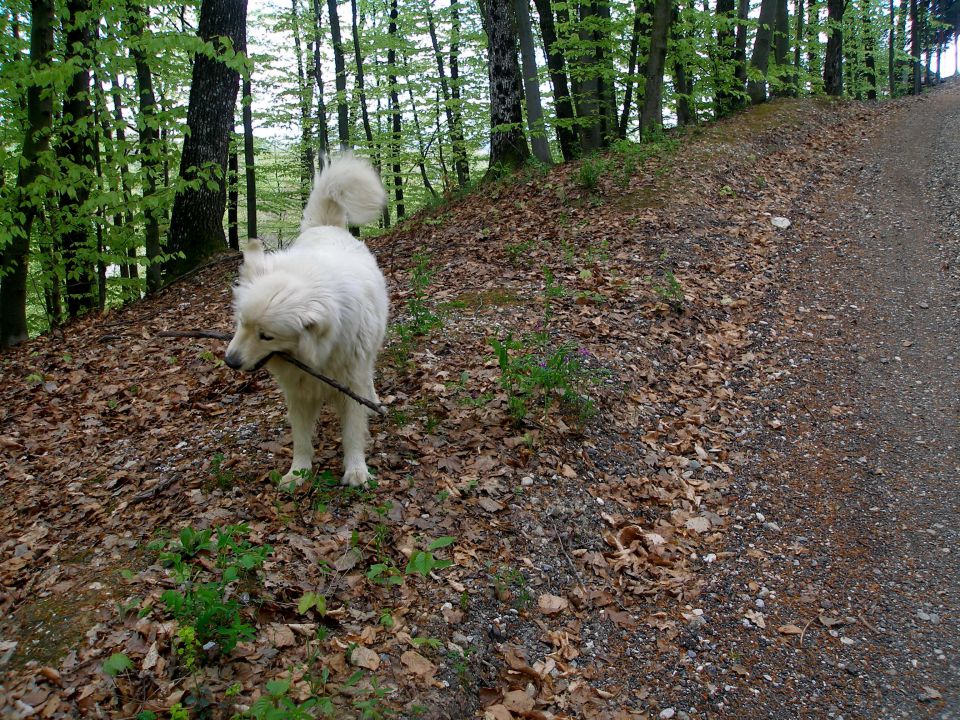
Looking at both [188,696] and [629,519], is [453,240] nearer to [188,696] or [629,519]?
Result: [629,519]

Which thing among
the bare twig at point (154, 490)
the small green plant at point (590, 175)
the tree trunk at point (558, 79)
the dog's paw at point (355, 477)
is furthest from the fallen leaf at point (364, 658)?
the tree trunk at point (558, 79)

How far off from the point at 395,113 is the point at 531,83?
8.59 metres

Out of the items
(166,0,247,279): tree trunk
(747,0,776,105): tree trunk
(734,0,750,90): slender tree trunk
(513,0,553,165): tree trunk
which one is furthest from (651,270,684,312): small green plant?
(747,0,776,105): tree trunk

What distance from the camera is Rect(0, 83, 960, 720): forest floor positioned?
3.20 m

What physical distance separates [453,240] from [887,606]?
764 centimetres

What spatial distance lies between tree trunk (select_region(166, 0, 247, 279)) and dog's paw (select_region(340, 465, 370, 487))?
256 inches

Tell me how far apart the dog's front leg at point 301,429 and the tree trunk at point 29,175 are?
568 centimetres

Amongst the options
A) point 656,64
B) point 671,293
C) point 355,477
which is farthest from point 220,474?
point 656,64

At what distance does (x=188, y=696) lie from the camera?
2840 millimetres

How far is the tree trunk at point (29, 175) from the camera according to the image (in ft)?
25.3

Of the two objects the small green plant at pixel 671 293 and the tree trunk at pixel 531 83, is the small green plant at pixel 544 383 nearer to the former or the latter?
the small green plant at pixel 671 293

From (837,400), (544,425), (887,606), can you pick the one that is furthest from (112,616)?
(837,400)

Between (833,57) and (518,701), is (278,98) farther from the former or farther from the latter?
(518,701)

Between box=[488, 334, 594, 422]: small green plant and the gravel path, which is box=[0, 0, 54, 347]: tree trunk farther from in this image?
the gravel path
